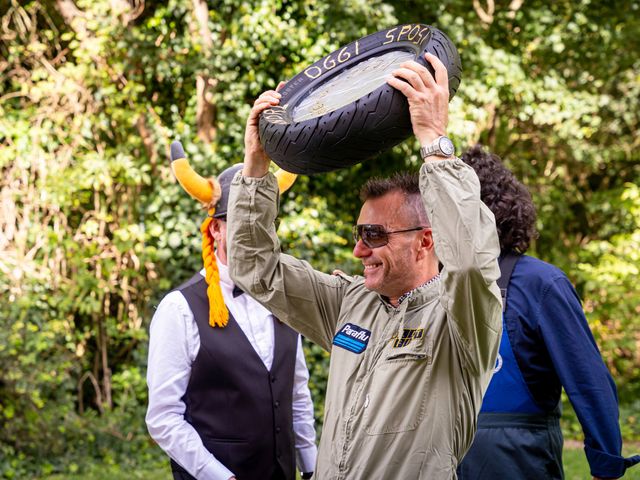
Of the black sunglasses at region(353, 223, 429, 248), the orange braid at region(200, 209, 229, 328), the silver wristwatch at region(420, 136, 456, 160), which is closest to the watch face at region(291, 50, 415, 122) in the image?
the silver wristwatch at region(420, 136, 456, 160)

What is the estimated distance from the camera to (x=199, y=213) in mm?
7598

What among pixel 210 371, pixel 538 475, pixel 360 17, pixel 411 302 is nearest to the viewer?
pixel 411 302

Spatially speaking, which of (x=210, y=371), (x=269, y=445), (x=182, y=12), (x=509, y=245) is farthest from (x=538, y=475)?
(x=182, y=12)

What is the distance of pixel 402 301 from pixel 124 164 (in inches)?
227

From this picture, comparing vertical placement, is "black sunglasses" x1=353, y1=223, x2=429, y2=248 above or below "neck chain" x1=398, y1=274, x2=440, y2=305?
above

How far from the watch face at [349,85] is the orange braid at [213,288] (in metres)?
1.13

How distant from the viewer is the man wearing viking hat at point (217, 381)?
3178 millimetres

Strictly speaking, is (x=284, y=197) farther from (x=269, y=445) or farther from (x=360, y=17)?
(x=269, y=445)

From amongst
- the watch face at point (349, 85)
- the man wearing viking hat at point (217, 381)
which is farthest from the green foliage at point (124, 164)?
the watch face at point (349, 85)

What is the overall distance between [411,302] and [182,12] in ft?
19.5

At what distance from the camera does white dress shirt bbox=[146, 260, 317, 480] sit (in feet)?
10.2

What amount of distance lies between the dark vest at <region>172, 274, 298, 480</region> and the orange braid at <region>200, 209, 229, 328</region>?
0.03 m

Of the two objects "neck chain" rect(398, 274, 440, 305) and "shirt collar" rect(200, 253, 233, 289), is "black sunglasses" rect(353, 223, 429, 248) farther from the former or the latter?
"shirt collar" rect(200, 253, 233, 289)

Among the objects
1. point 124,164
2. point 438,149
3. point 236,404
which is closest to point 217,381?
point 236,404
